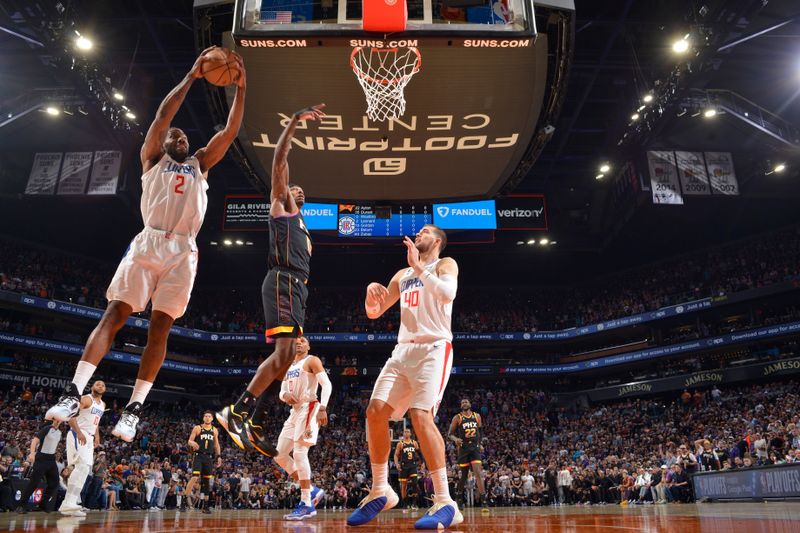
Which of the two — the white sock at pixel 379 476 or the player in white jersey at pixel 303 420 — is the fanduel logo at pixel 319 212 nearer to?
the player in white jersey at pixel 303 420

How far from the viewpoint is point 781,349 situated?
27.1m

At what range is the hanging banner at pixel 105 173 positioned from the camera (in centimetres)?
2122

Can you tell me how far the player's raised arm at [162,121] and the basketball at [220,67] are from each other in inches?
2.1

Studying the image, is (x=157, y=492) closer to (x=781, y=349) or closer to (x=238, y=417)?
(x=238, y=417)

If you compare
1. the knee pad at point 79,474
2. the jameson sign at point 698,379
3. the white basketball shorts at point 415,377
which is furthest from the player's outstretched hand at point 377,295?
the jameson sign at point 698,379

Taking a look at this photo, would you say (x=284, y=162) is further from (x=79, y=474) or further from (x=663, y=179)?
(x=663, y=179)

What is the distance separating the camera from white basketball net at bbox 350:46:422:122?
25.1 ft

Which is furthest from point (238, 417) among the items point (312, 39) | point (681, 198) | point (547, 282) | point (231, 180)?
point (547, 282)

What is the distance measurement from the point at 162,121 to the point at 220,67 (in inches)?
26.8

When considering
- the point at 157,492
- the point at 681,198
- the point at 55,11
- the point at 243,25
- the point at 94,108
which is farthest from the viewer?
the point at 681,198

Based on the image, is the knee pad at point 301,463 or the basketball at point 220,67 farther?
the knee pad at point 301,463

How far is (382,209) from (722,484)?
10.7 metres

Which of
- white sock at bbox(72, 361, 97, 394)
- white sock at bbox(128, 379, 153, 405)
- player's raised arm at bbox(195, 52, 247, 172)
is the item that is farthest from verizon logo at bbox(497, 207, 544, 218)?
white sock at bbox(72, 361, 97, 394)

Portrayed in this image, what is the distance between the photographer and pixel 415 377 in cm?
449
